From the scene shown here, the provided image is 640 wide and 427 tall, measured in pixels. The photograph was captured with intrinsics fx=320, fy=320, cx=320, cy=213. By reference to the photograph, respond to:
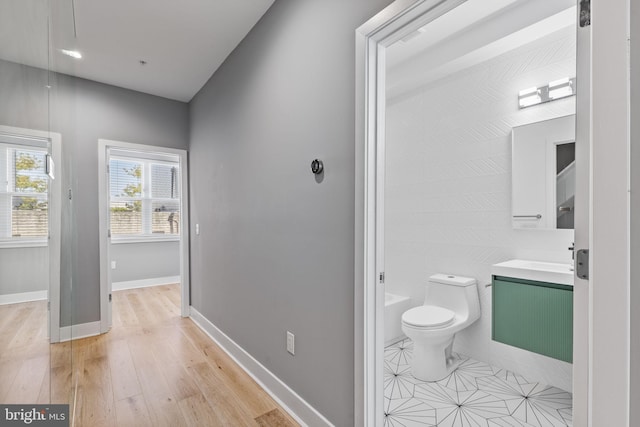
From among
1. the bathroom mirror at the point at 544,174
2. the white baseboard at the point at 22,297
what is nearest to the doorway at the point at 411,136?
the bathroom mirror at the point at 544,174

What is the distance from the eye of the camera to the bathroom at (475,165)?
2174 mm

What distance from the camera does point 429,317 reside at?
2404 mm

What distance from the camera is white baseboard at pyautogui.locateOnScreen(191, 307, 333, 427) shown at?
176 centimetres

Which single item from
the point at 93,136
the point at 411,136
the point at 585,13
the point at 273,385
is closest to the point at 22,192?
the point at 585,13

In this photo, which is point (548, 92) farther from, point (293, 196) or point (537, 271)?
point (293, 196)

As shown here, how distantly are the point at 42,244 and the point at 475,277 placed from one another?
2.70 m

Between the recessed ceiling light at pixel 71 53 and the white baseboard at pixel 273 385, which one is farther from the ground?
the recessed ceiling light at pixel 71 53

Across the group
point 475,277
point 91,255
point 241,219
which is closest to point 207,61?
point 241,219

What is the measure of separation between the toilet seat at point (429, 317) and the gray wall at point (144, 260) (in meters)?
4.60

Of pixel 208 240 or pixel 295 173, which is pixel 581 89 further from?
pixel 208 240

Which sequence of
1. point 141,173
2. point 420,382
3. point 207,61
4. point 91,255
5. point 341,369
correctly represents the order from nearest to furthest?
1. point 341,369
2. point 420,382
3. point 207,61
4. point 91,255
5. point 141,173

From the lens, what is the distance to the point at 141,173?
5.51m

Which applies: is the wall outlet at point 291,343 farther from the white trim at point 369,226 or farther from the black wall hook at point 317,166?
the black wall hook at point 317,166

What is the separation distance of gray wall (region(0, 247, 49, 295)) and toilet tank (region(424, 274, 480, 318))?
255 centimetres
